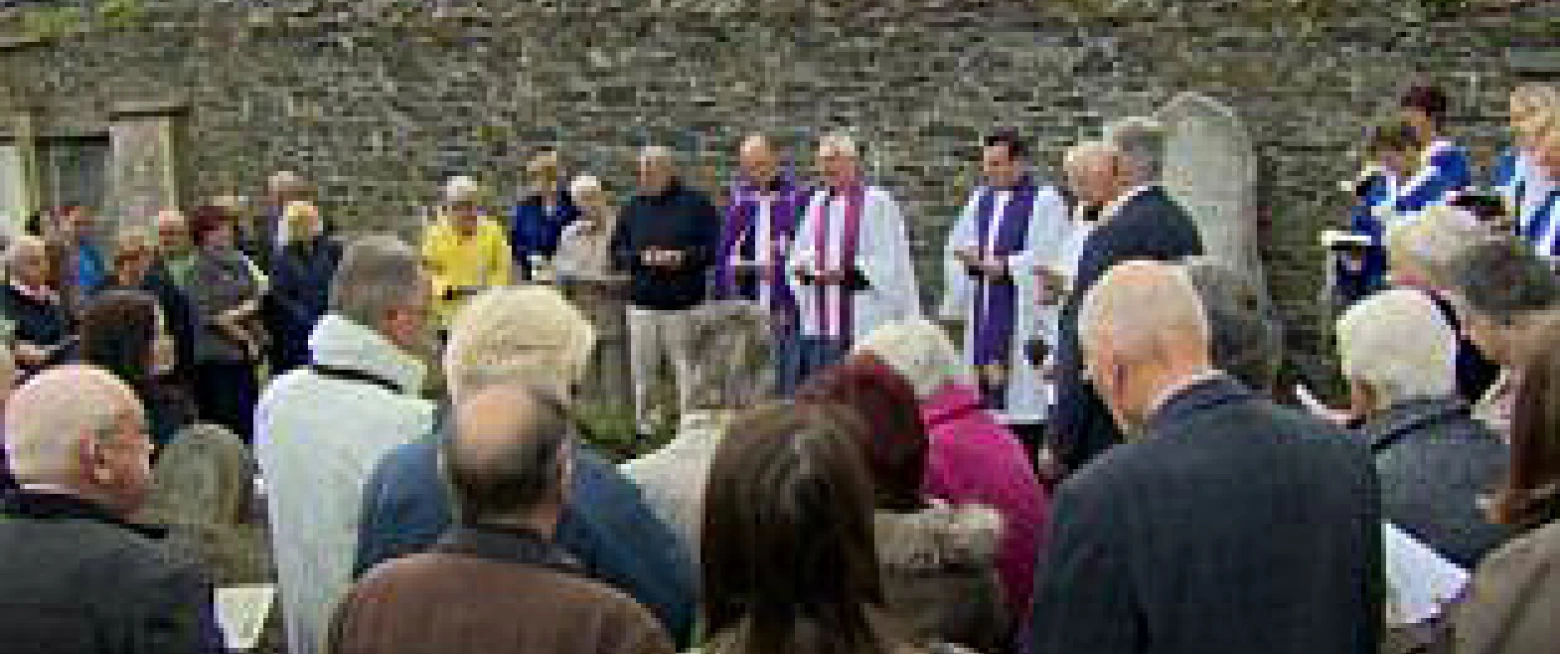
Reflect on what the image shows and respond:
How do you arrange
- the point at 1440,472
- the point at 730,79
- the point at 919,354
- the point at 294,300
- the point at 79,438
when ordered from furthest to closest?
the point at 730,79 < the point at 294,300 < the point at 919,354 < the point at 1440,472 < the point at 79,438

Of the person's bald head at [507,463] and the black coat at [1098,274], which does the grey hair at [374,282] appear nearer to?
the person's bald head at [507,463]

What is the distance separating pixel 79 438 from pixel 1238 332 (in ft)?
7.94

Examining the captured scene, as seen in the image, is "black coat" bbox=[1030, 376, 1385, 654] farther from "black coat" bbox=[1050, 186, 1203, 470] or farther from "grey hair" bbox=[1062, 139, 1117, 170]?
Answer: "grey hair" bbox=[1062, 139, 1117, 170]

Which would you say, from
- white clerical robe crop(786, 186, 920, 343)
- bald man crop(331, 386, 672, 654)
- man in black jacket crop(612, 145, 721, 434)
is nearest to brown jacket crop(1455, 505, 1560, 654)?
bald man crop(331, 386, 672, 654)

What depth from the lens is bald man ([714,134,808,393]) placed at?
1165cm

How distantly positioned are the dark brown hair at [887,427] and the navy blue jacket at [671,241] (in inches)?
319

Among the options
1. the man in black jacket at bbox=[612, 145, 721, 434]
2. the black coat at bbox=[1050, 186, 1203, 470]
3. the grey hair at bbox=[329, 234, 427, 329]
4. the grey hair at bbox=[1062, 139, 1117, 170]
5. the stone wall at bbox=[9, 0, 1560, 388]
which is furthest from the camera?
the stone wall at bbox=[9, 0, 1560, 388]

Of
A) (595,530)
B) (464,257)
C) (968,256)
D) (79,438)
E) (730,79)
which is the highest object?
(730,79)

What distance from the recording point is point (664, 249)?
40.3 feet

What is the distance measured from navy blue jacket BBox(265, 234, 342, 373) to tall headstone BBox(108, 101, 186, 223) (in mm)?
8265

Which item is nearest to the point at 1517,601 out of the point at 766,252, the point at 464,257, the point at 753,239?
the point at 766,252

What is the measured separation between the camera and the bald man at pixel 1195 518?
12.0ft

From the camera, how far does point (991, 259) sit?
1059 cm

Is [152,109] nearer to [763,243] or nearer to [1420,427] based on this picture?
[763,243]
